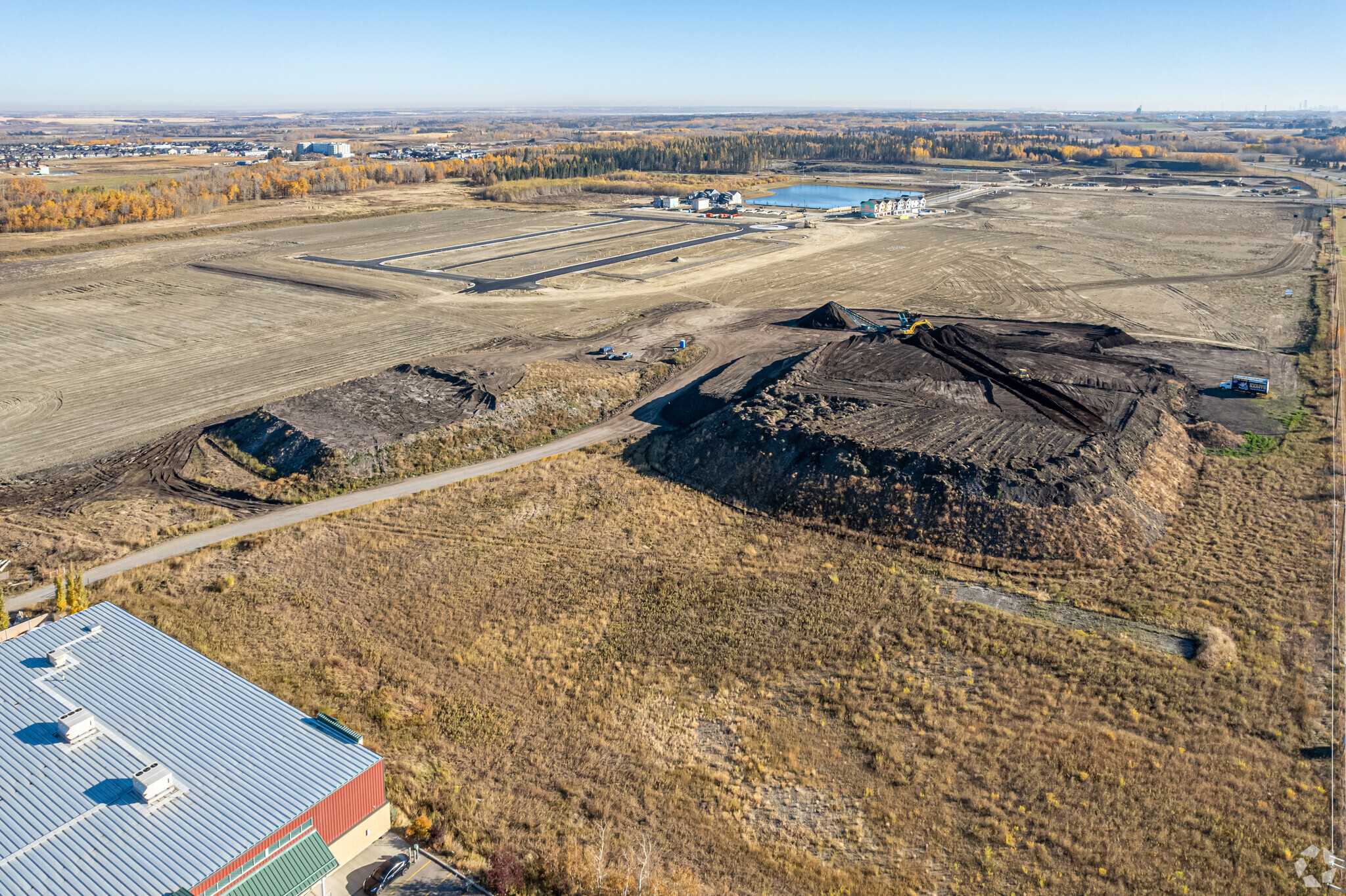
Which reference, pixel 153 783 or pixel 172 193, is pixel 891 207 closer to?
pixel 172 193

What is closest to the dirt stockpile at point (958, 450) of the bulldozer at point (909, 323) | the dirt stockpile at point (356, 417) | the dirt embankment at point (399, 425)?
the bulldozer at point (909, 323)

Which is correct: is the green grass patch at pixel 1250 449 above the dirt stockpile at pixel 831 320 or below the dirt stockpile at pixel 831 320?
below

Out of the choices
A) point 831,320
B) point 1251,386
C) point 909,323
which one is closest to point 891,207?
point 831,320

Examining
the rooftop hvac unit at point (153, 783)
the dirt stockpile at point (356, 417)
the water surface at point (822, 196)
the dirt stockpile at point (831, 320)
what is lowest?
the rooftop hvac unit at point (153, 783)

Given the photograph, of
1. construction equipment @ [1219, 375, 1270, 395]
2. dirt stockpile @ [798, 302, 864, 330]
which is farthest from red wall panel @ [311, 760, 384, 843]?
construction equipment @ [1219, 375, 1270, 395]

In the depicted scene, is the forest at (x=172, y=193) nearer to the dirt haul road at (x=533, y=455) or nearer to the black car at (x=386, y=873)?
the dirt haul road at (x=533, y=455)
